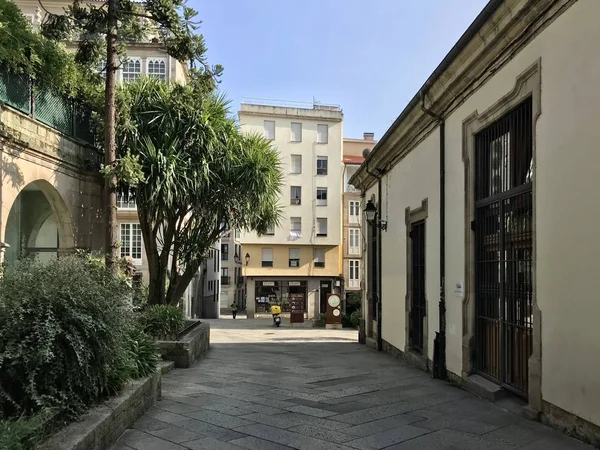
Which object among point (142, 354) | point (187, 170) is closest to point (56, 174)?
point (187, 170)

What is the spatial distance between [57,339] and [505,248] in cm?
548

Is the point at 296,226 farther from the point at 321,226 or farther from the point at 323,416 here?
the point at 323,416

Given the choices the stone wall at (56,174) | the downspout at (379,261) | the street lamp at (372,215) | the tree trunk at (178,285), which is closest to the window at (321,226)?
the downspout at (379,261)

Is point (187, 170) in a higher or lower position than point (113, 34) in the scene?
lower

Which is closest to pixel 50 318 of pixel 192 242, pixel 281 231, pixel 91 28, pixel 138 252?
pixel 91 28

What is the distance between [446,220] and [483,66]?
108 inches

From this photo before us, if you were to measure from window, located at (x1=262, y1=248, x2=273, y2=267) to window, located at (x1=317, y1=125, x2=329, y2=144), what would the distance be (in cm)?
1053

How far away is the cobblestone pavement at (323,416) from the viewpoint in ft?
16.5

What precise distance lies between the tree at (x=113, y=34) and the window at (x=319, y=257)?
121ft

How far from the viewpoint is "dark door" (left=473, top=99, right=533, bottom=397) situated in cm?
658

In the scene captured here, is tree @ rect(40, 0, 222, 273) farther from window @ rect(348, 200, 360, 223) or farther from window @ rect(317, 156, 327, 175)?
window @ rect(348, 200, 360, 223)

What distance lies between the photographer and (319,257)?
47219 mm

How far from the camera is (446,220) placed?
30.5ft

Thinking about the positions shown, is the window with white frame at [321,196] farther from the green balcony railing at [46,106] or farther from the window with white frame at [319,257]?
the green balcony railing at [46,106]
